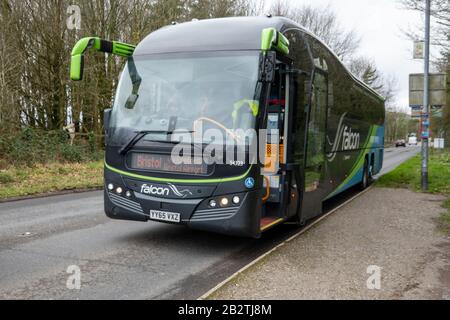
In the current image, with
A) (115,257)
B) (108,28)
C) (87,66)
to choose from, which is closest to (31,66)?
(87,66)

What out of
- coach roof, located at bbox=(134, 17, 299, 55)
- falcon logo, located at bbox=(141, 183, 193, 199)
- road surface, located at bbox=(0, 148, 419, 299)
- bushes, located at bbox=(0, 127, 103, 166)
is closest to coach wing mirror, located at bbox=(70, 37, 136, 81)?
coach roof, located at bbox=(134, 17, 299, 55)

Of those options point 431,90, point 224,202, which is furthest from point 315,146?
point 431,90

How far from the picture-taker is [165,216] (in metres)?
6.06

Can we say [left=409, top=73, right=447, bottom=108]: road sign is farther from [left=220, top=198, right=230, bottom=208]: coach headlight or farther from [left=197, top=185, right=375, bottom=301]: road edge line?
[left=220, top=198, right=230, bottom=208]: coach headlight

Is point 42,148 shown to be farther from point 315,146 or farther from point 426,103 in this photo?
point 426,103

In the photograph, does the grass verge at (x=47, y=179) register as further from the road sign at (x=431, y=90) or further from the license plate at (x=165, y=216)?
the road sign at (x=431, y=90)

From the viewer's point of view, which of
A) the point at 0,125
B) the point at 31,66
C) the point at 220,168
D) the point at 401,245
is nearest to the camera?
the point at 220,168

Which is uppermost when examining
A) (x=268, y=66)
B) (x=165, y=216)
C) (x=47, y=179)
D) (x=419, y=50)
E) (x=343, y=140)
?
(x=419, y=50)

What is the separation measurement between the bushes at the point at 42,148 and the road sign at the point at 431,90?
13226 millimetres

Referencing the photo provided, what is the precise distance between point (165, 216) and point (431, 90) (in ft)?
38.1

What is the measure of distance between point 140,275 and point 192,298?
928 millimetres

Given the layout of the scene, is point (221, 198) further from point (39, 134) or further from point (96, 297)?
point (39, 134)

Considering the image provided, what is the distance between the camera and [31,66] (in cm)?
2056

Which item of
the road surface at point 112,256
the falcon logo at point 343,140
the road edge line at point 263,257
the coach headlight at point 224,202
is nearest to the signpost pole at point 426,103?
the falcon logo at point 343,140
